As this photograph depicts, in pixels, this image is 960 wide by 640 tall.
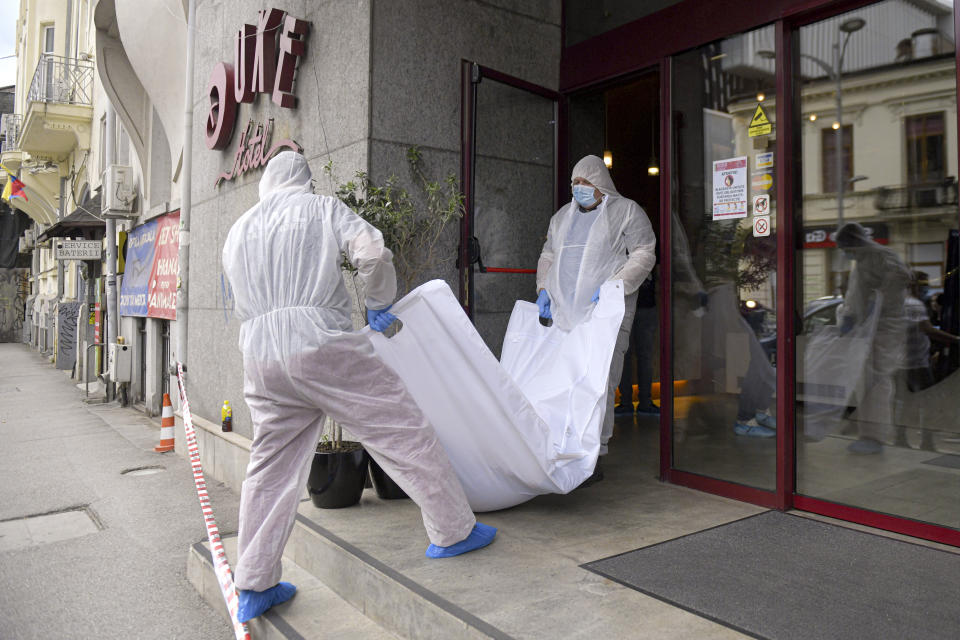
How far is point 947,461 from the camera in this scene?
11.3 feet

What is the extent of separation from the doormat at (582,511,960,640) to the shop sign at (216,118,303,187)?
12.6 feet

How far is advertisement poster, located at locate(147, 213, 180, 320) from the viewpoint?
30.6 feet

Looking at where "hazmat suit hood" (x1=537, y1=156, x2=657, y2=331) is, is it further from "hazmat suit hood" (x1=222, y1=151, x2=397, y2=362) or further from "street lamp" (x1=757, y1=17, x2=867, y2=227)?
"hazmat suit hood" (x1=222, y1=151, x2=397, y2=362)

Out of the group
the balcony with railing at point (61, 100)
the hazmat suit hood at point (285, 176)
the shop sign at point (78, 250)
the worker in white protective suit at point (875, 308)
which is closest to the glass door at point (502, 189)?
the hazmat suit hood at point (285, 176)

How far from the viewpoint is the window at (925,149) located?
3400 millimetres

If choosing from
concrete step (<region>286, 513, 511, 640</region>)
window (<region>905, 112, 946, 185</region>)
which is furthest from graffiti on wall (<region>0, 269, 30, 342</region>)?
window (<region>905, 112, 946, 185</region>)

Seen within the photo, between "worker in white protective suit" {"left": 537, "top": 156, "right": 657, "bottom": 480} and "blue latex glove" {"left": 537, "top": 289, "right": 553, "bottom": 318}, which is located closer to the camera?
"worker in white protective suit" {"left": 537, "top": 156, "right": 657, "bottom": 480}

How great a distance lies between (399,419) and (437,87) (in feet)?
8.25

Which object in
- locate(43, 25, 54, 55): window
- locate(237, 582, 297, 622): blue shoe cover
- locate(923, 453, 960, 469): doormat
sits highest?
locate(43, 25, 54, 55): window

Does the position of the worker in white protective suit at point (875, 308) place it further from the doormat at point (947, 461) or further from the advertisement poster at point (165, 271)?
the advertisement poster at point (165, 271)

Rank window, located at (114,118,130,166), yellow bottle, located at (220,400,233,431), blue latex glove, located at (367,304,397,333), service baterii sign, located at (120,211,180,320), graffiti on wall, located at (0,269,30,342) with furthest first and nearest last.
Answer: graffiti on wall, located at (0,269,30,342) → window, located at (114,118,130,166) → service baterii sign, located at (120,211,180,320) → yellow bottle, located at (220,400,233,431) → blue latex glove, located at (367,304,397,333)

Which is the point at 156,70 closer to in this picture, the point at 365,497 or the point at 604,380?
the point at 365,497

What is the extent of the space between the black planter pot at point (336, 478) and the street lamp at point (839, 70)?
9.58 feet

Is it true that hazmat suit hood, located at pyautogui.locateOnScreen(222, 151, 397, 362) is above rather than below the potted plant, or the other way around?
above
